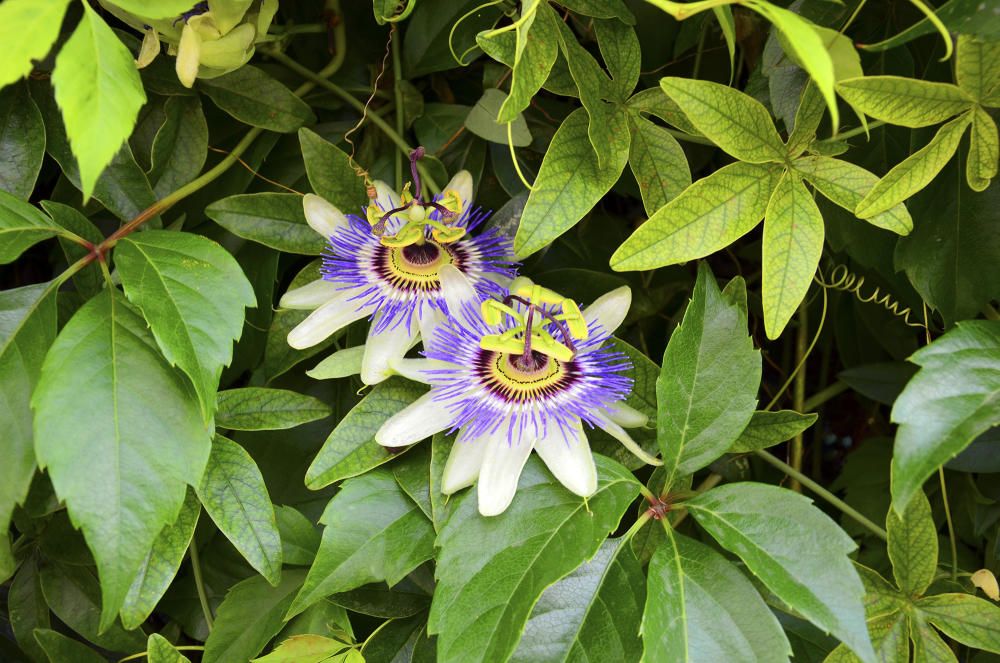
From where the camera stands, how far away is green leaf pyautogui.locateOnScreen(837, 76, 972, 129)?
747mm

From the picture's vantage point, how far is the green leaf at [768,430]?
875 millimetres

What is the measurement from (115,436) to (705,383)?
0.52 meters

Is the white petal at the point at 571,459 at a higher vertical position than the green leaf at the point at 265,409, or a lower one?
lower

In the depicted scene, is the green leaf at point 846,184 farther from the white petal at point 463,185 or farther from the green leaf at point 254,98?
the green leaf at point 254,98

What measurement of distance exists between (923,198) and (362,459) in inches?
25.0

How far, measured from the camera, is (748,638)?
774 millimetres

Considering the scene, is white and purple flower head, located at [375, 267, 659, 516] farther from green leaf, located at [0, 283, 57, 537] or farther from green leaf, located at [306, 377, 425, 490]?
green leaf, located at [0, 283, 57, 537]

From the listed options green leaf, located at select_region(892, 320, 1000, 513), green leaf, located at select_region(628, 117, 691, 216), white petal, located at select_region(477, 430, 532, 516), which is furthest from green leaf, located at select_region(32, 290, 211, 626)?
green leaf, located at select_region(892, 320, 1000, 513)

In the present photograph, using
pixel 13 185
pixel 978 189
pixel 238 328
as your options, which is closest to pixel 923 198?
pixel 978 189

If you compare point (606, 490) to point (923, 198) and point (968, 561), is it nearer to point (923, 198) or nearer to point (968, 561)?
point (923, 198)

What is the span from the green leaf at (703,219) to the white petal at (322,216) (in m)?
0.23

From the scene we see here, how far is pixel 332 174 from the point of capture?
949 millimetres

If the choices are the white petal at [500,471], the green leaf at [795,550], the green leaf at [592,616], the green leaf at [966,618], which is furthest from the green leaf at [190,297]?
the green leaf at [966,618]

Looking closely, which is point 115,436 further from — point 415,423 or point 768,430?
point 768,430
